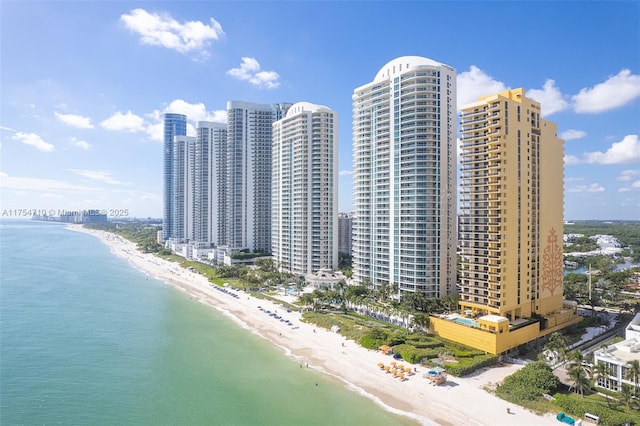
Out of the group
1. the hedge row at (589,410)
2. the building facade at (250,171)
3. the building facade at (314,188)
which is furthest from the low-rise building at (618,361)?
the building facade at (250,171)

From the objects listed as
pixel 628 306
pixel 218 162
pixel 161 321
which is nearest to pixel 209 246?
pixel 218 162

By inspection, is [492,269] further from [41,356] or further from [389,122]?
[41,356]

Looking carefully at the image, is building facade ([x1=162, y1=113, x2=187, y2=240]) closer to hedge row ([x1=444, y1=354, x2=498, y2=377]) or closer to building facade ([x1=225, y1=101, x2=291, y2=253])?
building facade ([x1=225, y1=101, x2=291, y2=253])

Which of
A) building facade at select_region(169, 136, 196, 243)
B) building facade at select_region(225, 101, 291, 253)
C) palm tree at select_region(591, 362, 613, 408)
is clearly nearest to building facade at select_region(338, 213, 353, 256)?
building facade at select_region(225, 101, 291, 253)

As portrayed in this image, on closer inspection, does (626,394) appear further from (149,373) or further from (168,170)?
(168,170)

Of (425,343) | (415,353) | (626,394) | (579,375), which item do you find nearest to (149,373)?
(415,353)
